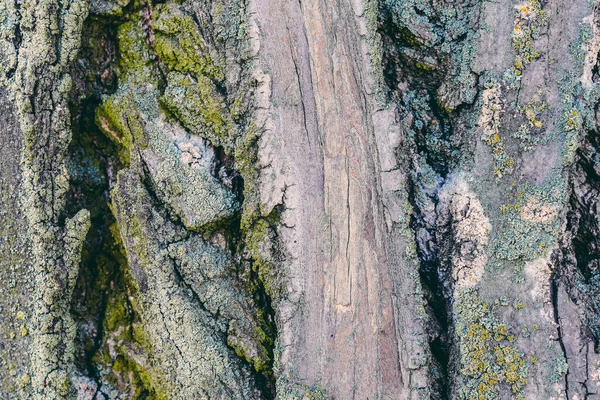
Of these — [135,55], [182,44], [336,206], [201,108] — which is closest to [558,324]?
[336,206]

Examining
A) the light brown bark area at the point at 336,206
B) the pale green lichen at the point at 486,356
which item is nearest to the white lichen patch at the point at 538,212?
the pale green lichen at the point at 486,356

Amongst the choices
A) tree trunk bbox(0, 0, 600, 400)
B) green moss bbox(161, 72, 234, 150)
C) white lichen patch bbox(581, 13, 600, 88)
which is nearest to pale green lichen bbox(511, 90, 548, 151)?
tree trunk bbox(0, 0, 600, 400)

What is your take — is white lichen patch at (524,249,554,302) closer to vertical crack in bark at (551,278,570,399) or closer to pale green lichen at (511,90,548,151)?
vertical crack in bark at (551,278,570,399)

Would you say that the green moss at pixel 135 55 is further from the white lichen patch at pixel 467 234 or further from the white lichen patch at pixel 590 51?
the white lichen patch at pixel 590 51

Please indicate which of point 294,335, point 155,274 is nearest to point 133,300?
point 155,274

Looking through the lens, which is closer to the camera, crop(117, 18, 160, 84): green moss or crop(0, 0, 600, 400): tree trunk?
crop(0, 0, 600, 400): tree trunk

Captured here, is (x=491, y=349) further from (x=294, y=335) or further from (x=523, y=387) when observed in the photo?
(x=294, y=335)

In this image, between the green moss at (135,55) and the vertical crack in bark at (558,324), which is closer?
the vertical crack in bark at (558,324)
